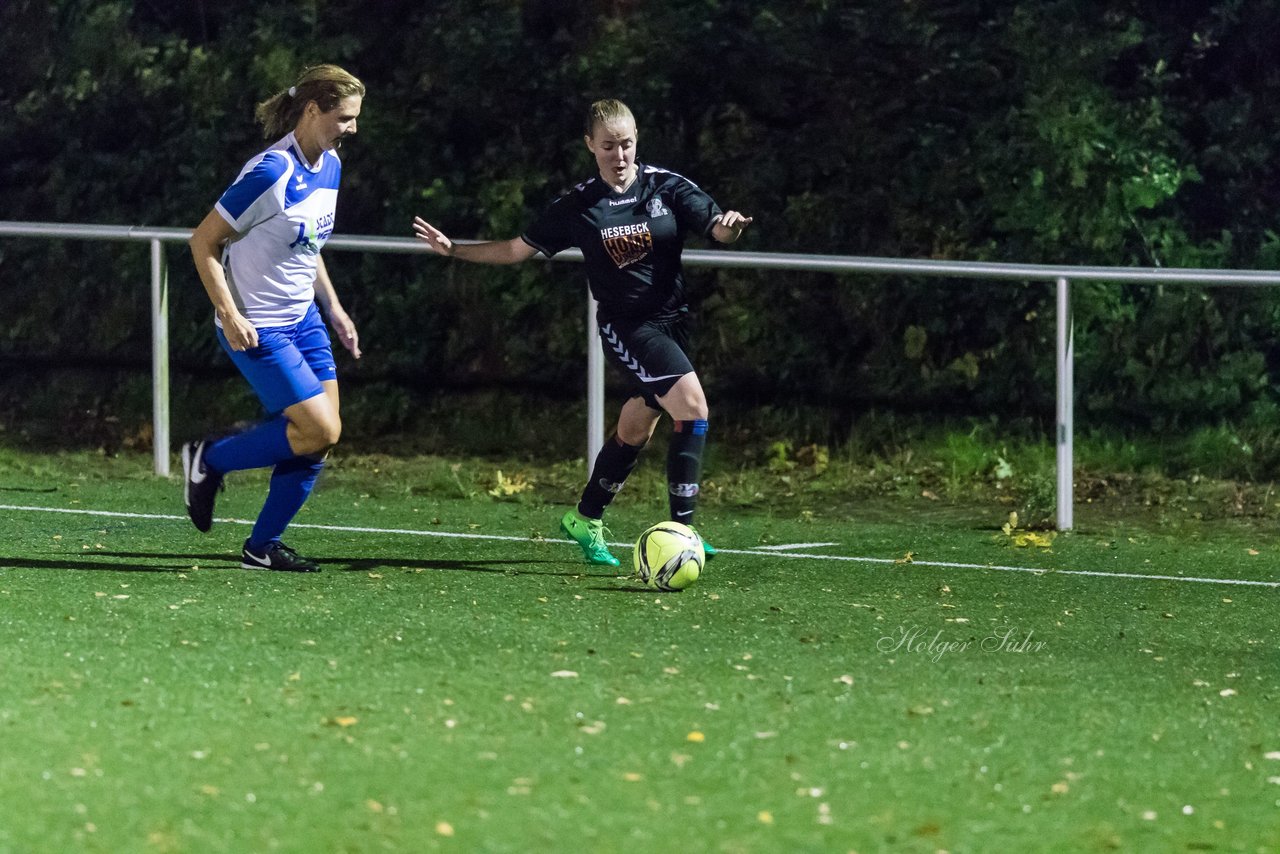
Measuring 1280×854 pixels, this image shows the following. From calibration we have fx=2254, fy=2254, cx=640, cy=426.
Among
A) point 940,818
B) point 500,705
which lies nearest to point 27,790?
point 500,705

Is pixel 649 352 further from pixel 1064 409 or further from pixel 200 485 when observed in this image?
pixel 1064 409

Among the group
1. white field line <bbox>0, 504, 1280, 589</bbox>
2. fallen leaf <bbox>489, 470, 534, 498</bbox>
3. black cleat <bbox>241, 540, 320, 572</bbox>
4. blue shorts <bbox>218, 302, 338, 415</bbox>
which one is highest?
blue shorts <bbox>218, 302, 338, 415</bbox>

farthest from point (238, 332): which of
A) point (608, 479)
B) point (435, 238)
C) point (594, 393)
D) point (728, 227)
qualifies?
point (594, 393)

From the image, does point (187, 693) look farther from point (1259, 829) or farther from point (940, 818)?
point (1259, 829)

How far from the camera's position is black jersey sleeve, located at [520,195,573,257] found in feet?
27.7

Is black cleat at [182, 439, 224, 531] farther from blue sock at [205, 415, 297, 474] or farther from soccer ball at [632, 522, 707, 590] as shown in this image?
soccer ball at [632, 522, 707, 590]

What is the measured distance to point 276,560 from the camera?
325 inches

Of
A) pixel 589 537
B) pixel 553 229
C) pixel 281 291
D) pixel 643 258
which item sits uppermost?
pixel 553 229

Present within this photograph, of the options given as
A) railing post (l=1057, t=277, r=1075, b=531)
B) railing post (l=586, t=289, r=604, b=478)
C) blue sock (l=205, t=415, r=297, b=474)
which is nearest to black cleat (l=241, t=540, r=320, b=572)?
blue sock (l=205, t=415, r=297, b=474)

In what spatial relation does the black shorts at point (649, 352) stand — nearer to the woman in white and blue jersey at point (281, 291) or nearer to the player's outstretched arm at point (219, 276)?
the woman in white and blue jersey at point (281, 291)

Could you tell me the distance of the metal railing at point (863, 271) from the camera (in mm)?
9961

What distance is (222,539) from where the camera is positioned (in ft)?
30.5

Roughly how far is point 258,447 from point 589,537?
1352 mm

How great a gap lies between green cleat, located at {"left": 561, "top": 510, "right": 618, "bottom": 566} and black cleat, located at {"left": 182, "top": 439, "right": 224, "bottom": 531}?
1.35m
